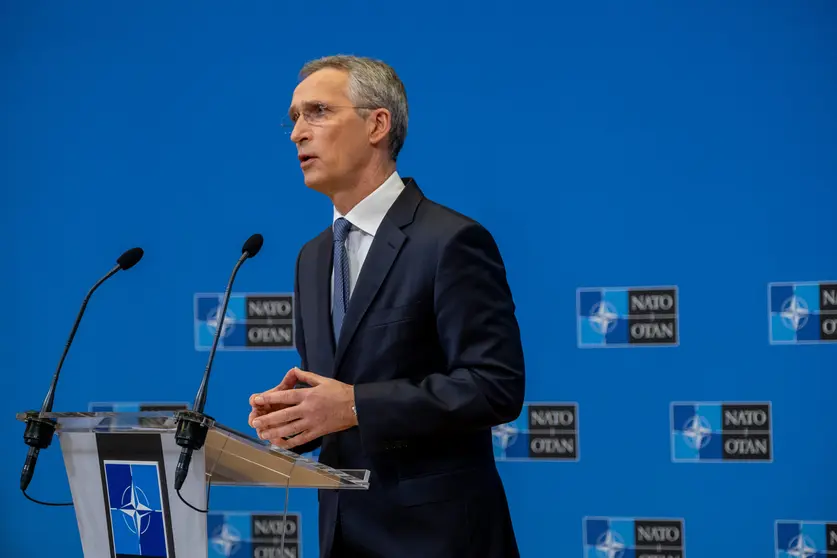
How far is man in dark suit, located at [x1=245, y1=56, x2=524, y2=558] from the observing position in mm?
1661

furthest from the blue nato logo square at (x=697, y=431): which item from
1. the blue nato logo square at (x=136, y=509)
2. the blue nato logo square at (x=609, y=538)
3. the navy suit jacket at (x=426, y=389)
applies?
the blue nato logo square at (x=136, y=509)

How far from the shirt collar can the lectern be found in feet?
1.87

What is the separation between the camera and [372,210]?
1934mm

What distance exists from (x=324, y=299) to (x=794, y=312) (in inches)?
72.8

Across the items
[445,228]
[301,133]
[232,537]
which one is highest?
[301,133]

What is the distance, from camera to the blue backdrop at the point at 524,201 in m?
→ 3.12

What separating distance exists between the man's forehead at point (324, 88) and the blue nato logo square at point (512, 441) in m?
1.62

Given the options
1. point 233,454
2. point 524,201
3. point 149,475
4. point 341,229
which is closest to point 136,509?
point 149,475

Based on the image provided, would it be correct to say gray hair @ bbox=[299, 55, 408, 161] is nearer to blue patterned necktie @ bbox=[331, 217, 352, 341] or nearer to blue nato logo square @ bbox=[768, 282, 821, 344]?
blue patterned necktie @ bbox=[331, 217, 352, 341]

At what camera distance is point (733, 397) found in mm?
3115

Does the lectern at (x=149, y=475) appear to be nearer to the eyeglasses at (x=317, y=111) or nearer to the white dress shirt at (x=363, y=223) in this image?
the white dress shirt at (x=363, y=223)

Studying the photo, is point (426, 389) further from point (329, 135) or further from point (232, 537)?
point (232, 537)

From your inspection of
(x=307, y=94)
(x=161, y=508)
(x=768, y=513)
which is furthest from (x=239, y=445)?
(x=768, y=513)

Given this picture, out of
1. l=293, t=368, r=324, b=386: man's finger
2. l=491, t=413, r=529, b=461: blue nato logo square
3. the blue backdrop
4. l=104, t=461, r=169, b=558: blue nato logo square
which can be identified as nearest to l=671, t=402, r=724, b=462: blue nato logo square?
the blue backdrop
